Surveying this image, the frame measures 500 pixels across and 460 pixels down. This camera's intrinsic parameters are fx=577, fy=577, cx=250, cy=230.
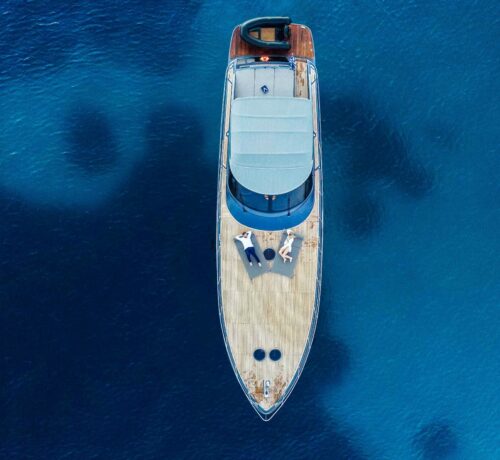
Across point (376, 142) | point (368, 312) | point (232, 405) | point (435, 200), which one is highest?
point (376, 142)

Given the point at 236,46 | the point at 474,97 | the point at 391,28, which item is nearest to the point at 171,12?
the point at 236,46

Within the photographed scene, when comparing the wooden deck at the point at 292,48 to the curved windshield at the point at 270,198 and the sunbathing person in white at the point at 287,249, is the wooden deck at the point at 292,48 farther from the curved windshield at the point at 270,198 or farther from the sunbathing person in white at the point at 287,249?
the sunbathing person in white at the point at 287,249

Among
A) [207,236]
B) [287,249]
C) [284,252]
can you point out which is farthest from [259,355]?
[207,236]

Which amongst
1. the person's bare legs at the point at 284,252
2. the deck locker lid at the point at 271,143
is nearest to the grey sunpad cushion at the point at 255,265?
the person's bare legs at the point at 284,252

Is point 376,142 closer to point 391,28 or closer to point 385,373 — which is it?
point 391,28

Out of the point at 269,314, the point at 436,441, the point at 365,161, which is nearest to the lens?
the point at 269,314

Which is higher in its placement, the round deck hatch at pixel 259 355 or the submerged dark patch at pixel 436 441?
the round deck hatch at pixel 259 355

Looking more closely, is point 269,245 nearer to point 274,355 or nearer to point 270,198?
point 270,198
